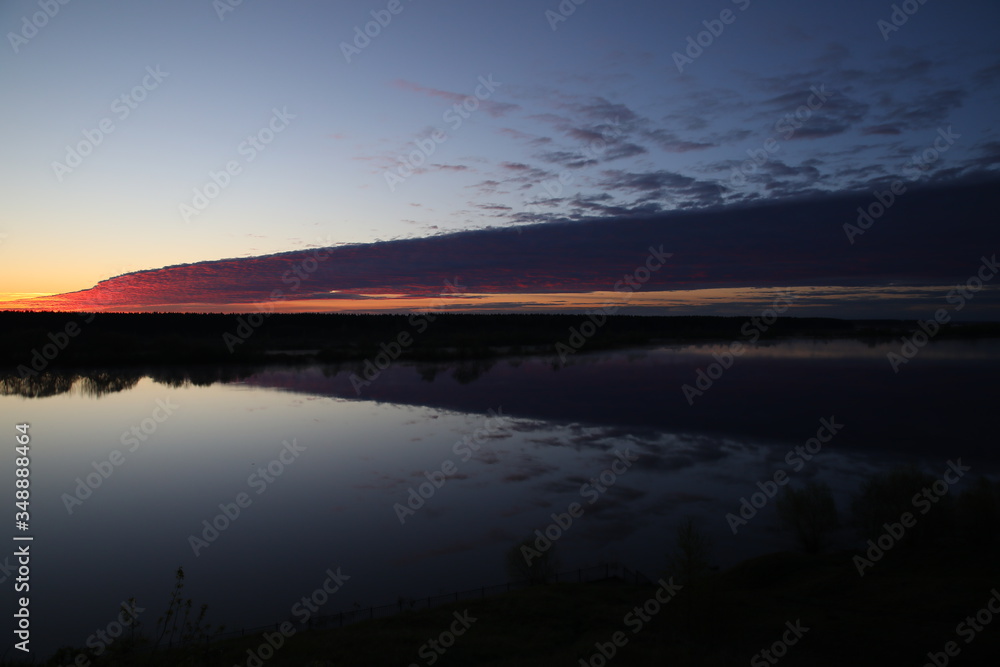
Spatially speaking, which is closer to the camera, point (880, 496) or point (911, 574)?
→ point (911, 574)

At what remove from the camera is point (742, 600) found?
949 centimetres

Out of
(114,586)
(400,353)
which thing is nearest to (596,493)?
(114,586)

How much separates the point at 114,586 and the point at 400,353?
1689 inches

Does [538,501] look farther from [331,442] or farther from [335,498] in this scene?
[331,442]
